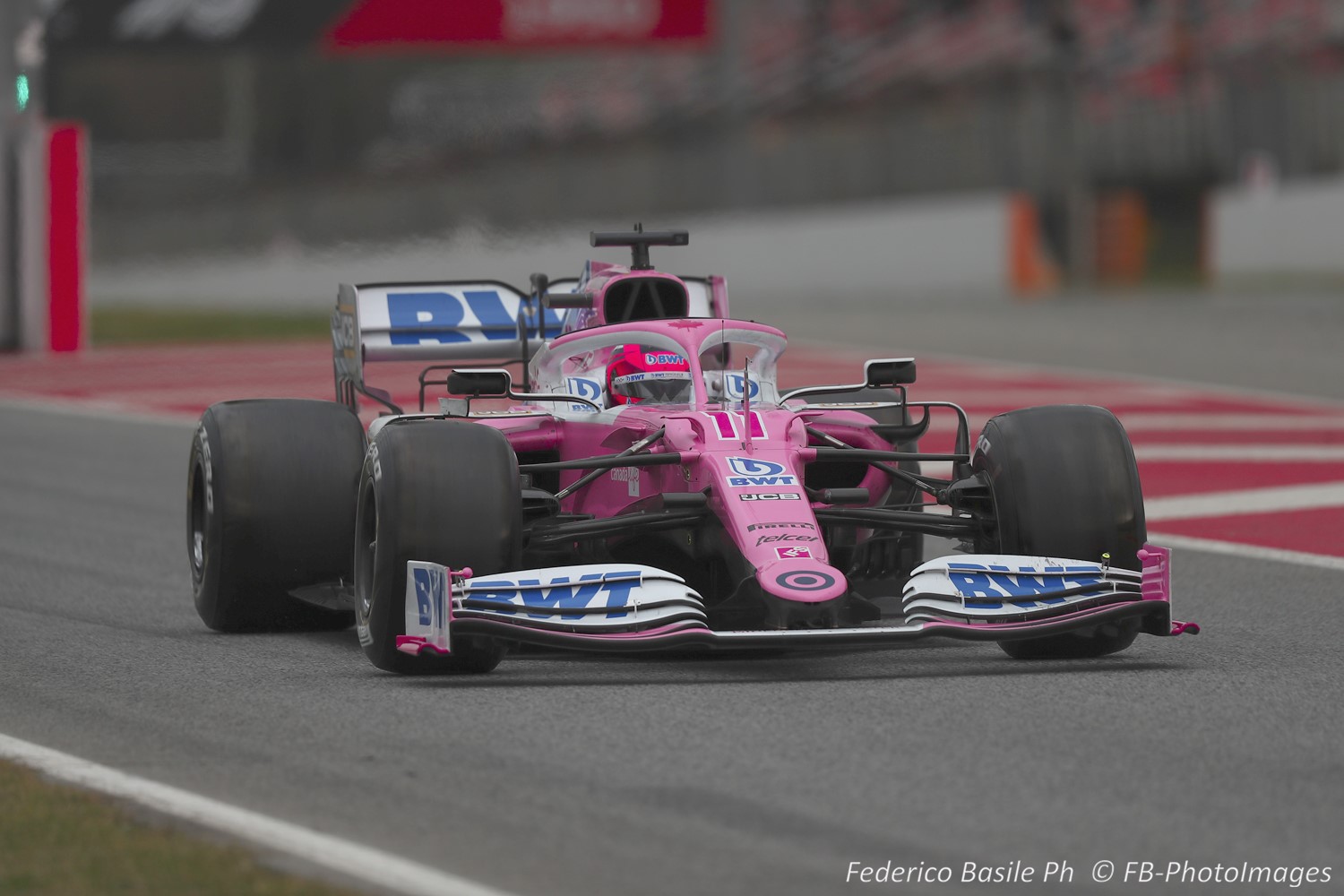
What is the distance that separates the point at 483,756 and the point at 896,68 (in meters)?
37.9

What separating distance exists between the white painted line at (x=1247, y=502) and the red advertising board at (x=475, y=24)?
25.1 meters

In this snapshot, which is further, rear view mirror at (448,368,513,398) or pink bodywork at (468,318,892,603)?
rear view mirror at (448,368,513,398)

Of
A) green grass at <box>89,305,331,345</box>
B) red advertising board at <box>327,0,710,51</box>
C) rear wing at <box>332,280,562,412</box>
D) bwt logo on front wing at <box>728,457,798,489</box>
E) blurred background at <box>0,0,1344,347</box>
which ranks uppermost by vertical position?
red advertising board at <box>327,0,710,51</box>

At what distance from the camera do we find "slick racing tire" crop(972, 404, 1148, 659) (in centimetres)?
715

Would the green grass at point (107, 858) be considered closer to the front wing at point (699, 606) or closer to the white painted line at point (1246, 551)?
the front wing at point (699, 606)

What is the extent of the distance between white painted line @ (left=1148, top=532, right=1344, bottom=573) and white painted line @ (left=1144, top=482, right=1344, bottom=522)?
2.24 ft

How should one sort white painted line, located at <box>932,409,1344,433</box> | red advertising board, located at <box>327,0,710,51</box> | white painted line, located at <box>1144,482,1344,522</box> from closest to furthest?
white painted line, located at <box>1144,482,1344,522</box>
white painted line, located at <box>932,409,1344,433</box>
red advertising board, located at <box>327,0,710,51</box>

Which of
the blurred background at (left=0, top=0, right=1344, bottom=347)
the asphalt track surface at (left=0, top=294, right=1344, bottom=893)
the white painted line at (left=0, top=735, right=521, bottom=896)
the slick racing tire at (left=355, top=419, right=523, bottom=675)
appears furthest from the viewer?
the blurred background at (left=0, top=0, right=1344, bottom=347)

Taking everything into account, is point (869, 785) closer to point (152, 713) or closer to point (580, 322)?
point (152, 713)

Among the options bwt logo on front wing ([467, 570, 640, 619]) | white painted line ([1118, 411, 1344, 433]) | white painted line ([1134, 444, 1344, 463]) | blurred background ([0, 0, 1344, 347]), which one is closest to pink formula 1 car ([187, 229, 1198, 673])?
bwt logo on front wing ([467, 570, 640, 619])

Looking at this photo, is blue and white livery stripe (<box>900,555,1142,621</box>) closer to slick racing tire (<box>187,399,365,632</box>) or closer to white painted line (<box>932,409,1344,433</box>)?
slick racing tire (<box>187,399,365,632</box>)

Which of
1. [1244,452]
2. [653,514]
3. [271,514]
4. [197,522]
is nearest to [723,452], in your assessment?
[653,514]

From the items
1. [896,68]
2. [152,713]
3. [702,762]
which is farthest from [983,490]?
[896,68]

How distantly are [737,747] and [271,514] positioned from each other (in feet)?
9.26
